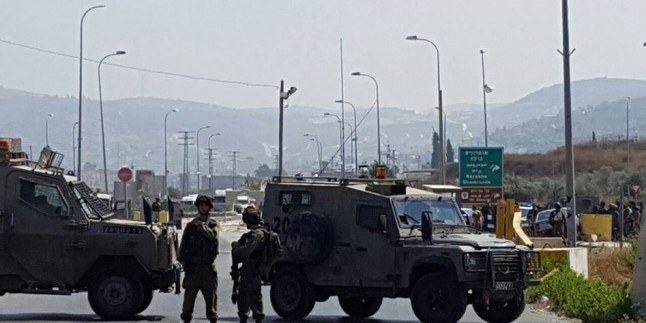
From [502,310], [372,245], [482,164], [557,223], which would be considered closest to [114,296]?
[372,245]

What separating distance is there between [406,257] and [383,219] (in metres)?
0.69

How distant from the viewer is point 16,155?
19.6 m

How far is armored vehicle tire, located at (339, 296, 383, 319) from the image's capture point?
66.8ft

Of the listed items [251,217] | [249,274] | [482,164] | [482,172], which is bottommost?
[249,274]

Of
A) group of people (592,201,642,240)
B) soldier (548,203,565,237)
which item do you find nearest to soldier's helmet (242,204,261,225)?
soldier (548,203,565,237)

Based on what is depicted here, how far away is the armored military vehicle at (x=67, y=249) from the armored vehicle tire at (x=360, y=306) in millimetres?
3001

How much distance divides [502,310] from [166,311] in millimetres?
5283

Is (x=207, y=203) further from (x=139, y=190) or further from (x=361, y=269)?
(x=139, y=190)

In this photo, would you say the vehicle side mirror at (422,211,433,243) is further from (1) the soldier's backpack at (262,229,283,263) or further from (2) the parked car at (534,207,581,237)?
(2) the parked car at (534,207,581,237)

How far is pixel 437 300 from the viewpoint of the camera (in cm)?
1797

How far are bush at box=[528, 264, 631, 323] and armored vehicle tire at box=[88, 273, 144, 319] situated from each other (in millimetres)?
6517

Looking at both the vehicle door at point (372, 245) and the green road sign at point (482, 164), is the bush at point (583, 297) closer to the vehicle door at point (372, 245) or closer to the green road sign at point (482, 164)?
the vehicle door at point (372, 245)

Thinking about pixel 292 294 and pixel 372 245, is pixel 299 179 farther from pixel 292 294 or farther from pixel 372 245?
pixel 372 245

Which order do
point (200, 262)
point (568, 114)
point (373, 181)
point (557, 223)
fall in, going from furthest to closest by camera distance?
point (557, 223) < point (568, 114) < point (373, 181) < point (200, 262)
